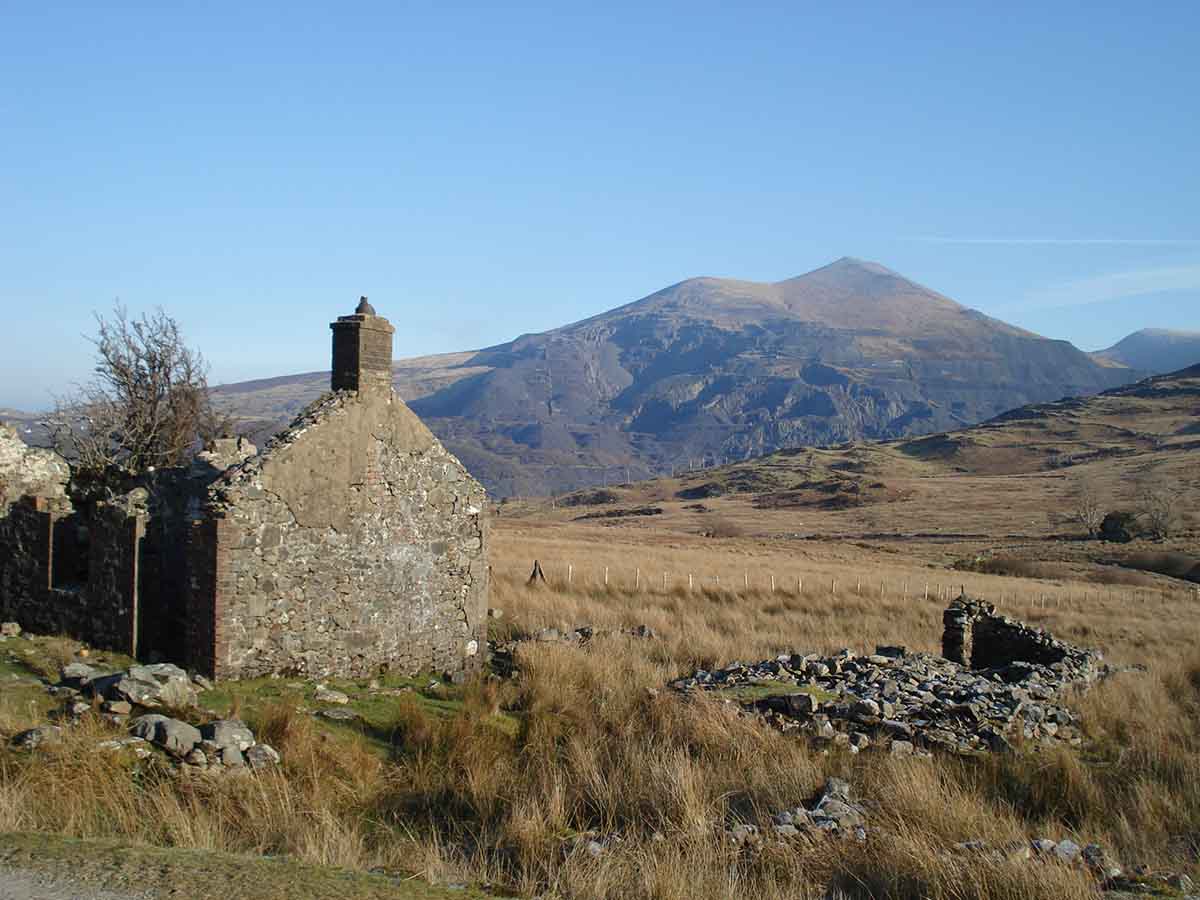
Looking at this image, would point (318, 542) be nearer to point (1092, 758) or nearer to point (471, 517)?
point (471, 517)

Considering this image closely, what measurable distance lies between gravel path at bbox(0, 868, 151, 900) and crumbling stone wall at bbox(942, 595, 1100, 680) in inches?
651

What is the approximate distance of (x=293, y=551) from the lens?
44.6 ft

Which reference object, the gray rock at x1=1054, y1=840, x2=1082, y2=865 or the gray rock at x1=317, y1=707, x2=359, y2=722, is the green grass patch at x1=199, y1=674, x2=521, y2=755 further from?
the gray rock at x1=1054, y1=840, x2=1082, y2=865

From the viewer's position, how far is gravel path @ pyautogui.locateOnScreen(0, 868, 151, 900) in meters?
6.22

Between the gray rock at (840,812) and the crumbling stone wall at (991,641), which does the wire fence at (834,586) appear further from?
the gray rock at (840,812)

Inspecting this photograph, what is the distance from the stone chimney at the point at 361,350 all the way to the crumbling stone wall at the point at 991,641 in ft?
40.7

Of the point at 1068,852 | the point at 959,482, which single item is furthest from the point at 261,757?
the point at 959,482

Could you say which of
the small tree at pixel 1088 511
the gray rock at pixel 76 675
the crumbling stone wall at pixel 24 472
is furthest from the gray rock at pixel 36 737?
the small tree at pixel 1088 511

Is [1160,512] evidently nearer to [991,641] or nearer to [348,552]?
[991,641]

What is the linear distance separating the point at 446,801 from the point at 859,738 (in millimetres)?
5099

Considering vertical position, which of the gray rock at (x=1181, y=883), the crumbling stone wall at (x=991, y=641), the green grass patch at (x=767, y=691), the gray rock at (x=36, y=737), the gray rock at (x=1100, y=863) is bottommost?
the crumbling stone wall at (x=991, y=641)

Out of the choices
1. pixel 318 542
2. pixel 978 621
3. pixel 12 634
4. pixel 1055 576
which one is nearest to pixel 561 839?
pixel 318 542

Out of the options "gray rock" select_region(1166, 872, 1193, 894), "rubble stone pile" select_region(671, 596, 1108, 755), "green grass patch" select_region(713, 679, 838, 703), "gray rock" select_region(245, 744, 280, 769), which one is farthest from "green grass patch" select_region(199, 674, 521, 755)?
"gray rock" select_region(1166, 872, 1193, 894)

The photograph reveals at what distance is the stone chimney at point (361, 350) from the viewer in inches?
575
